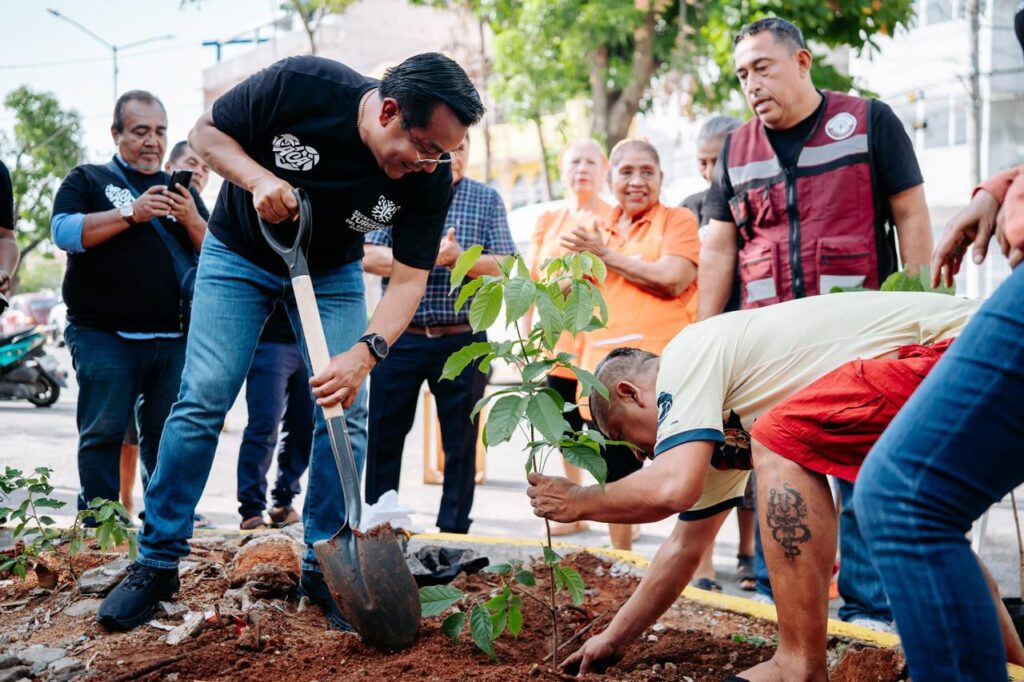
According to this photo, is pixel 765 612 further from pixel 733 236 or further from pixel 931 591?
pixel 931 591

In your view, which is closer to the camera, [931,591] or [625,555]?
[931,591]

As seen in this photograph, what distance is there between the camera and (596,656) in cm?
287

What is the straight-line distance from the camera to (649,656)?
120 inches

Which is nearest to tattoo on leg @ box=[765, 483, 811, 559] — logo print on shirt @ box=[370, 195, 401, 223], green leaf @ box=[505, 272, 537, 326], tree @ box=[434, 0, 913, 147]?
green leaf @ box=[505, 272, 537, 326]

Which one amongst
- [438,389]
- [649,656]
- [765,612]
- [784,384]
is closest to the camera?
[784,384]

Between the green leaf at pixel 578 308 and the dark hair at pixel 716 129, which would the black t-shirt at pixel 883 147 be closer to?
the dark hair at pixel 716 129

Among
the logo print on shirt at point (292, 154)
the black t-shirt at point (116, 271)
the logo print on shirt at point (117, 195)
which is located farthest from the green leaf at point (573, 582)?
the logo print on shirt at point (117, 195)

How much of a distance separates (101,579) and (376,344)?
1.33m

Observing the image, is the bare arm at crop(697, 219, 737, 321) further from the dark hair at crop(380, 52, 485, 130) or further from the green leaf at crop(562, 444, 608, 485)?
the green leaf at crop(562, 444, 608, 485)

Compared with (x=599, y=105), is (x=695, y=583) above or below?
below

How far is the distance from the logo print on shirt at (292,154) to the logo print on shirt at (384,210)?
0.78 feet

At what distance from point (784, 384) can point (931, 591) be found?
108 cm

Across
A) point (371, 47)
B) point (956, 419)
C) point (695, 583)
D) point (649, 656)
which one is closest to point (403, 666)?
point (649, 656)

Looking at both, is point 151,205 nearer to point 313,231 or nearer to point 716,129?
point 313,231
